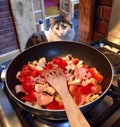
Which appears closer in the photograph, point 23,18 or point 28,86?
point 28,86

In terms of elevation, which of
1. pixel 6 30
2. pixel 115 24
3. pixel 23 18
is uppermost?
pixel 115 24

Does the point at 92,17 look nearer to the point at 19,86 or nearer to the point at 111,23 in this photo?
the point at 111,23

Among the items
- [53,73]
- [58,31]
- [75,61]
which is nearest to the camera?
[53,73]

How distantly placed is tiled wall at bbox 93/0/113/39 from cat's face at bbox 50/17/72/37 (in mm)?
472

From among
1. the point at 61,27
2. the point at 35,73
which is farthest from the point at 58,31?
the point at 35,73

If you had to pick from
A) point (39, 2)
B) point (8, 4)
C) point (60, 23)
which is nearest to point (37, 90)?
point (60, 23)

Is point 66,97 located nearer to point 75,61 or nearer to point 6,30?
point 75,61

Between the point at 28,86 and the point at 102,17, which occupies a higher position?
the point at 102,17

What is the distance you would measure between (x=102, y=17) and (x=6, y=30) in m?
1.37

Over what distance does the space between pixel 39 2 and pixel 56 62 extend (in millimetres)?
2389

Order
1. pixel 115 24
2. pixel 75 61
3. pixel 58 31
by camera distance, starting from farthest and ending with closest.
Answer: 1. pixel 58 31
2. pixel 115 24
3. pixel 75 61

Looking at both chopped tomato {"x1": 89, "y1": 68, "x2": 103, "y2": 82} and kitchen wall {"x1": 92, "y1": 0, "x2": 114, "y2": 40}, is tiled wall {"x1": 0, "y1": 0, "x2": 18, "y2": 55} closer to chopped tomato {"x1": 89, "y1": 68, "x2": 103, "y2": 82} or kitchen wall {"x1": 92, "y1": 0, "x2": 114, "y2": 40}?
kitchen wall {"x1": 92, "y1": 0, "x2": 114, "y2": 40}

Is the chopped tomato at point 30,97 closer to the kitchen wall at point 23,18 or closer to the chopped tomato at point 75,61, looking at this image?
the chopped tomato at point 75,61

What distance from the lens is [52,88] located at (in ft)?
1.63
